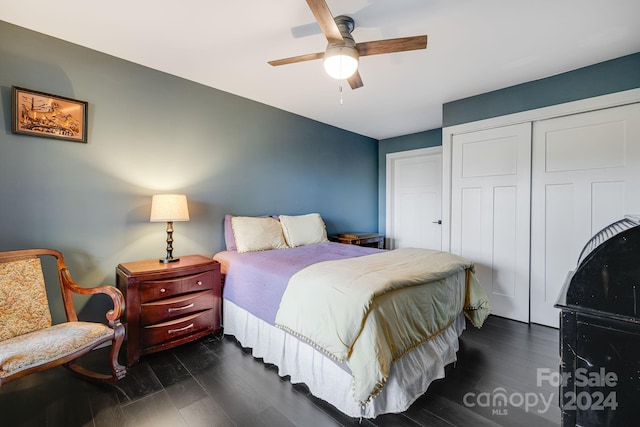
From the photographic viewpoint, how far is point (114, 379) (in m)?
1.80

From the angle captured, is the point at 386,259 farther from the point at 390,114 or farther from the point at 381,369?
the point at 390,114

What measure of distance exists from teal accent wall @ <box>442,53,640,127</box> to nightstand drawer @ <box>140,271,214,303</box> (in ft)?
10.7

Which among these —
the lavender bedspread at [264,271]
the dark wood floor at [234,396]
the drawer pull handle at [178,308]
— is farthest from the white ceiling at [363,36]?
the dark wood floor at [234,396]

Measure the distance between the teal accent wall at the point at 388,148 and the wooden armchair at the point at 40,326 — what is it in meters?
4.18

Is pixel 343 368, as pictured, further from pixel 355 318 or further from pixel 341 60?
pixel 341 60

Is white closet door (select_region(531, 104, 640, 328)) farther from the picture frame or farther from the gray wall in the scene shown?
the picture frame

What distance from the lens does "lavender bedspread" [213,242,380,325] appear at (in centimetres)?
203

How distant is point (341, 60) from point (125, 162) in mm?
2077

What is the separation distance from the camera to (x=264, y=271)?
217 centimetres

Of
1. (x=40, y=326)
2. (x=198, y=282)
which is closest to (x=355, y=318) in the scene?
(x=198, y=282)

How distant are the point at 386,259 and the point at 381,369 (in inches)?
39.5

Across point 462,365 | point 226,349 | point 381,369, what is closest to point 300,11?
point 381,369

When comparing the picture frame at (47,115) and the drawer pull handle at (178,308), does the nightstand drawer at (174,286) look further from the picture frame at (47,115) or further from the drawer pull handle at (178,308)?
the picture frame at (47,115)

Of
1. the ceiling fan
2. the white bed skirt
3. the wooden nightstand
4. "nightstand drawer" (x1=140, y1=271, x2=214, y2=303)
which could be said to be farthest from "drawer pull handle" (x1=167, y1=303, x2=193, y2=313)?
the ceiling fan
